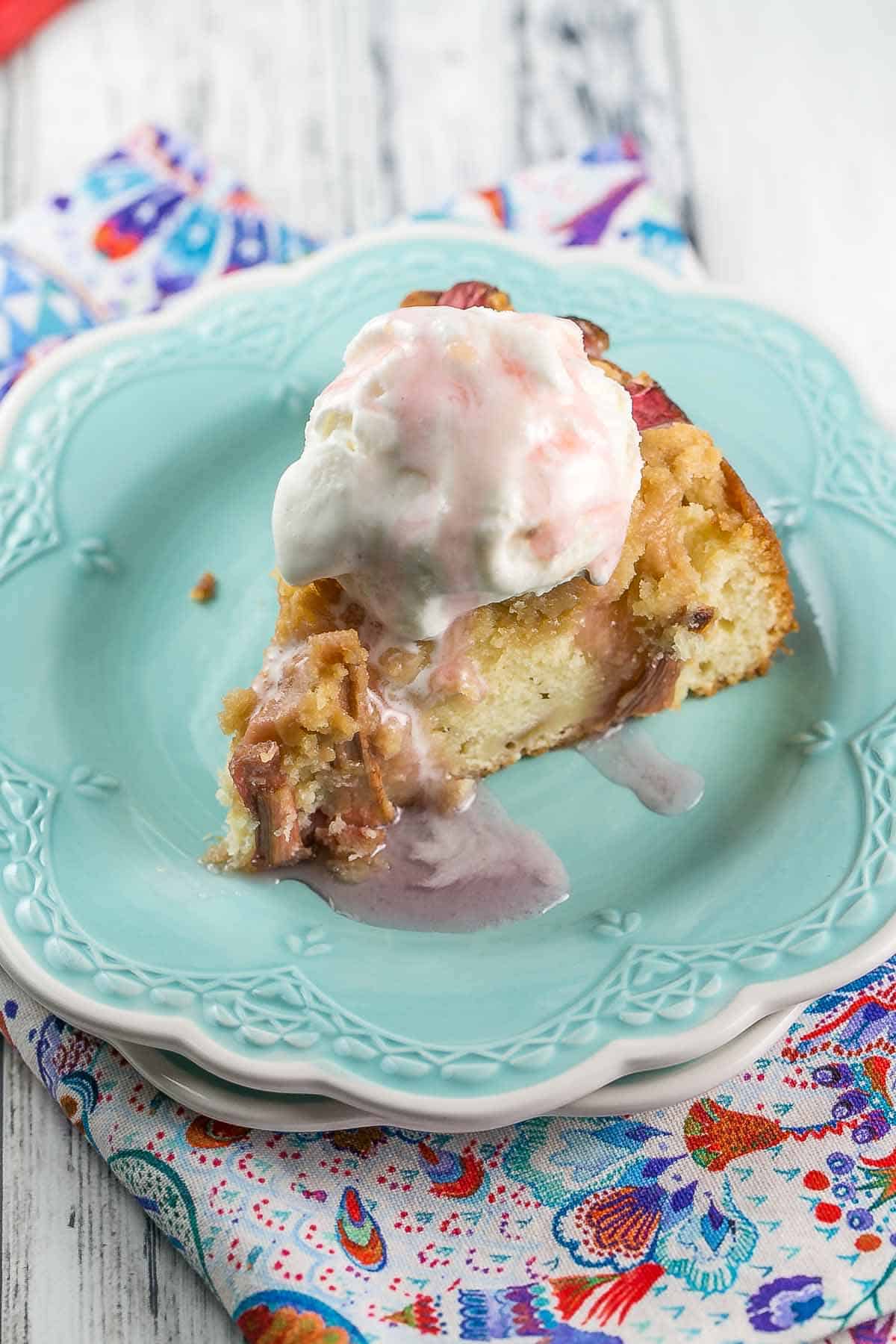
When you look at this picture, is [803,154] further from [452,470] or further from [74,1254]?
[74,1254]

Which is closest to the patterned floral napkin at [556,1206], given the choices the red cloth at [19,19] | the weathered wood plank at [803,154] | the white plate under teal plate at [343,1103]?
the white plate under teal plate at [343,1103]

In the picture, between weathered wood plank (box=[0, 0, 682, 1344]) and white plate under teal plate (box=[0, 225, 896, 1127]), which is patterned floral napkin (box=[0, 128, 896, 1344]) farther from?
weathered wood plank (box=[0, 0, 682, 1344])

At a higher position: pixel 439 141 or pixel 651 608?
pixel 439 141

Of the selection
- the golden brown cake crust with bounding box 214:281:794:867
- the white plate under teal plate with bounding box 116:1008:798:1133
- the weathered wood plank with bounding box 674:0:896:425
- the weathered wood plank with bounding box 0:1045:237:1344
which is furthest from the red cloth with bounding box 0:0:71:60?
the white plate under teal plate with bounding box 116:1008:798:1133

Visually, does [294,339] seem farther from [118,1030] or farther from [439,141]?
[118,1030]

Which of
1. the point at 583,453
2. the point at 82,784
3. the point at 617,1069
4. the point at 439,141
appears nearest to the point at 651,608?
the point at 583,453

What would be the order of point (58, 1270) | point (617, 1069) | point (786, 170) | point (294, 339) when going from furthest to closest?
point (786, 170) → point (294, 339) → point (58, 1270) → point (617, 1069)
